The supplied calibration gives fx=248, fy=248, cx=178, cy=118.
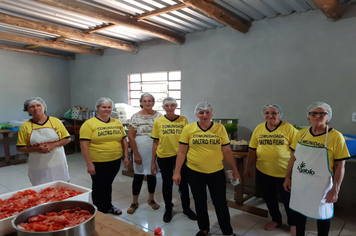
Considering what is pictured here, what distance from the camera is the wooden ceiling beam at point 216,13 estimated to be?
10.2 feet

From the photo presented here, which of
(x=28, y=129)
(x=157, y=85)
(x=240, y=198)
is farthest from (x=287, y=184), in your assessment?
(x=157, y=85)

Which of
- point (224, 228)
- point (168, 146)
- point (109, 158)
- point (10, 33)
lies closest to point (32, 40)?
point (10, 33)

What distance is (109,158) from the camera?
9.12 feet

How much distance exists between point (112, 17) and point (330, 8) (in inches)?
115

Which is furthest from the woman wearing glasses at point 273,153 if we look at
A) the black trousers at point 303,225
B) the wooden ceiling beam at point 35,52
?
the wooden ceiling beam at point 35,52

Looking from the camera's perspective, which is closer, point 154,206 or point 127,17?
point 154,206

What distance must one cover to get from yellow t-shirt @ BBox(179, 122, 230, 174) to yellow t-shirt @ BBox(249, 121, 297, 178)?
1.76ft

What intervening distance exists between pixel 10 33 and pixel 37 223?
503 centimetres

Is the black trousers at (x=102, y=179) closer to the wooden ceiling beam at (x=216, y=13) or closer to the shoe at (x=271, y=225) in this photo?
the shoe at (x=271, y=225)

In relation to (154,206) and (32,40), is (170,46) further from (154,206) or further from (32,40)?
Answer: (154,206)

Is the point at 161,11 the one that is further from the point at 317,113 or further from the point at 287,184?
the point at 287,184

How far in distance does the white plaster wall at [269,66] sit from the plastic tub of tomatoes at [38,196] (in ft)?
10.6

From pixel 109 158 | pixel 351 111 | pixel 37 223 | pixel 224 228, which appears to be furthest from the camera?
pixel 351 111

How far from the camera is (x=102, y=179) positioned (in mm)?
2844
